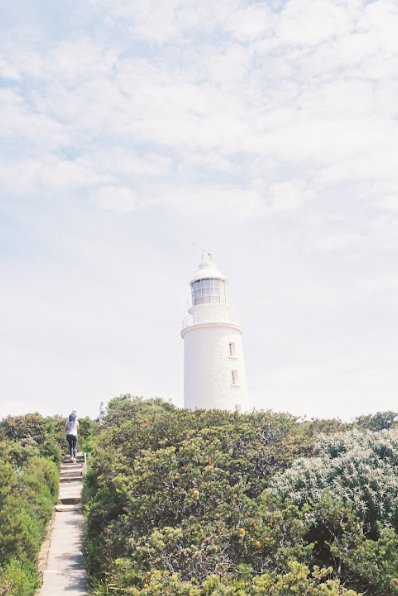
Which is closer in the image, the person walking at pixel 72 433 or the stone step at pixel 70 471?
the stone step at pixel 70 471

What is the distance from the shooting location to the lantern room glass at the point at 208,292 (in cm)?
2722

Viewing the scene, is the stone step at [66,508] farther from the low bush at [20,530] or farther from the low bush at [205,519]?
the low bush at [205,519]

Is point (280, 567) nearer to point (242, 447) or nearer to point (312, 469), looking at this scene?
point (312, 469)

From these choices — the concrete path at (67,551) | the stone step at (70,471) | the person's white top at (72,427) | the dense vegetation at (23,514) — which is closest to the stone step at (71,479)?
the concrete path at (67,551)

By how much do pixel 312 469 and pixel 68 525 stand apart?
23.7 ft

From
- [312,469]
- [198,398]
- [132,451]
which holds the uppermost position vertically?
[198,398]

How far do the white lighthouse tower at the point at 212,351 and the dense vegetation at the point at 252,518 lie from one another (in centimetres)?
1617

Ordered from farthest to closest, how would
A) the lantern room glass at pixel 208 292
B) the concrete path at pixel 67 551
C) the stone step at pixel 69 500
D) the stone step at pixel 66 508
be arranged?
the lantern room glass at pixel 208 292 → the stone step at pixel 69 500 → the stone step at pixel 66 508 → the concrete path at pixel 67 551

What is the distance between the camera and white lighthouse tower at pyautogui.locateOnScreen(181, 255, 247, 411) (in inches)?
1029

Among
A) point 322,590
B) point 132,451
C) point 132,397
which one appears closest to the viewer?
point 322,590

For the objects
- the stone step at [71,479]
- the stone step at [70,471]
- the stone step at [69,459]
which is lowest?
the stone step at [71,479]

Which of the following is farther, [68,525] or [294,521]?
[68,525]

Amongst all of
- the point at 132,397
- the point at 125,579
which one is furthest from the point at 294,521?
the point at 132,397

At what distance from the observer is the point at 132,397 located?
100 feet
